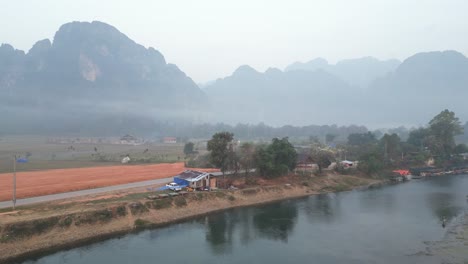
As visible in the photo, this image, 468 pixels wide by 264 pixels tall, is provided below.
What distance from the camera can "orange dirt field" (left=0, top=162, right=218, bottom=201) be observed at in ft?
127

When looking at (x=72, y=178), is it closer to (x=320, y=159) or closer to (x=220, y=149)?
(x=220, y=149)

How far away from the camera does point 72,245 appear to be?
27953mm

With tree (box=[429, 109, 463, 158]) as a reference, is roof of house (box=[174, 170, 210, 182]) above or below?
below

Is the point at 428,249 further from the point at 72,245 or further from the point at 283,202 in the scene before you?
the point at 72,245

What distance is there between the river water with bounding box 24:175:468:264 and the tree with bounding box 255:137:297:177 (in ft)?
19.6

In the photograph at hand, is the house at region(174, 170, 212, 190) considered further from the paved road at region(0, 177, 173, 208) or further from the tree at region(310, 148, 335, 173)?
the tree at region(310, 148, 335, 173)

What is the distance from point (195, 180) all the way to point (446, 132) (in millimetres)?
62746

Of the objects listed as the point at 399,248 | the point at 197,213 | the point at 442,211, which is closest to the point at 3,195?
the point at 197,213

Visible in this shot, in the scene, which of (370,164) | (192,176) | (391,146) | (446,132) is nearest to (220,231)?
(192,176)

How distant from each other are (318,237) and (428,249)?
8.42 metres

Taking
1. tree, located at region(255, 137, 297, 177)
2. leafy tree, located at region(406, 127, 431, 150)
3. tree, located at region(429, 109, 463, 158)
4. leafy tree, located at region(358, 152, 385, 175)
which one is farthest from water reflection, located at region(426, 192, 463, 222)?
leafy tree, located at region(406, 127, 431, 150)

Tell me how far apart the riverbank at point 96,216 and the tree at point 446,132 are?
50113 millimetres

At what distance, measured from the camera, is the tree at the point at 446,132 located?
76.6 meters

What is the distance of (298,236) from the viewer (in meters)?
31.3
